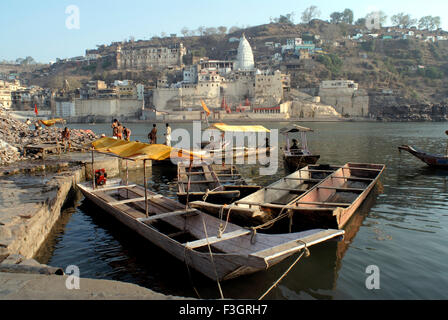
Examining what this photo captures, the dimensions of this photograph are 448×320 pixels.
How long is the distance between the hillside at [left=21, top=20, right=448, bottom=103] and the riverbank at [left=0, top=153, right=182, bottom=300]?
277 feet

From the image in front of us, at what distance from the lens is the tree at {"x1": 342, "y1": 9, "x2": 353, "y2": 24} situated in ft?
522

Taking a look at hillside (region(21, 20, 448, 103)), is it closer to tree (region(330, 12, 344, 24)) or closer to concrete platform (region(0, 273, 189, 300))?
tree (region(330, 12, 344, 24))

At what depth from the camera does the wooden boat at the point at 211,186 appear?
9.80m

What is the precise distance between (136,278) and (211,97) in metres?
77.2

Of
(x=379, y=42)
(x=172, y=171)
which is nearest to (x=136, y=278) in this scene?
(x=172, y=171)

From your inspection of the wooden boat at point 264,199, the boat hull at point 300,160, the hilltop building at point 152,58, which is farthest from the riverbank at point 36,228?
the hilltop building at point 152,58

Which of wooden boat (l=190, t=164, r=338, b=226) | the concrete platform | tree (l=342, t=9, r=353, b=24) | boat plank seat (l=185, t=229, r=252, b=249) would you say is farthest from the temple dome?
the concrete platform

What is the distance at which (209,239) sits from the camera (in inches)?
237

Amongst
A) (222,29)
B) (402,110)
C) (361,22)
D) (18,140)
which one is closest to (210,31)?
(222,29)

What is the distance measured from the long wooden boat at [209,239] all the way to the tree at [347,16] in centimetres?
17354

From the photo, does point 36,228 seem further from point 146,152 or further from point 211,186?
point 211,186

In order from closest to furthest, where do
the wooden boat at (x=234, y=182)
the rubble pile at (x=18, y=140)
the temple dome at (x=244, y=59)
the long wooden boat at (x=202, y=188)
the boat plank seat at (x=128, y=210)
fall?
1. the boat plank seat at (x=128, y=210)
2. the long wooden boat at (x=202, y=188)
3. the wooden boat at (x=234, y=182)
4. the rubble pile at (x=18, y=140)
5. the temple dome at (x=244, y=59)

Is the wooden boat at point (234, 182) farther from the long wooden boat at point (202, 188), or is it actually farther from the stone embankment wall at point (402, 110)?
the stone embankment wall at point (402, 110)
